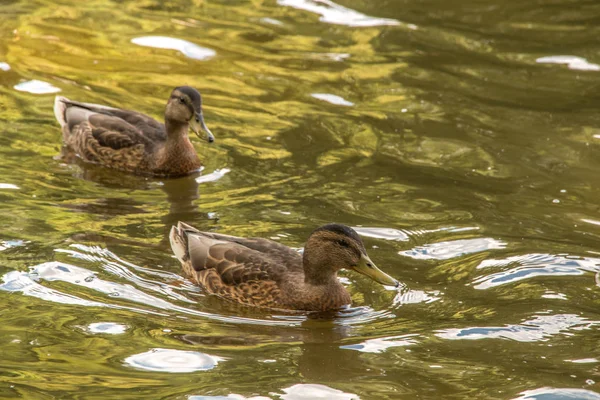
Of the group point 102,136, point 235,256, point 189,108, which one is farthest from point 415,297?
point 102,136

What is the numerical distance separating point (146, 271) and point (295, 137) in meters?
4.30

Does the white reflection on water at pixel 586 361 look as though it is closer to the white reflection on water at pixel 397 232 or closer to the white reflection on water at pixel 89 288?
the white reflection on water at pixel 89 288

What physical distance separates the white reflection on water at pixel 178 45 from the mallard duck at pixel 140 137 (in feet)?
10.9

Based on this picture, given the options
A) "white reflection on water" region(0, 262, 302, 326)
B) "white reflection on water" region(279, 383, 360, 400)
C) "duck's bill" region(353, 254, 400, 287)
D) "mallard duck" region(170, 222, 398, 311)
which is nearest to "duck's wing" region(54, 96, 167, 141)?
"mallard duck" region(170, 222, 398, 311)

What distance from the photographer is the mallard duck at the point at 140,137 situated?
12469 mm

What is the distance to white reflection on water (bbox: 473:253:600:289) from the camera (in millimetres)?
9336

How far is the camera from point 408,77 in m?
15.5

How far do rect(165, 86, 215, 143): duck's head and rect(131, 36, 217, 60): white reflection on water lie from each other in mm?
3720

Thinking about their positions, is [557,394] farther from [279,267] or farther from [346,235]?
[279,267]

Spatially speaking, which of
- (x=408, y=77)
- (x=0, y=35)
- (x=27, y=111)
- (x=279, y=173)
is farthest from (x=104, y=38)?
(x=279, y=173)

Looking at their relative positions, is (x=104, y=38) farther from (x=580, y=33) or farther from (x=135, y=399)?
(x=135, y=399)

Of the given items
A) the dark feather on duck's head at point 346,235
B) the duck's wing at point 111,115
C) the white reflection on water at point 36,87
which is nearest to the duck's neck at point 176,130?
the duck's wing at point 111,115

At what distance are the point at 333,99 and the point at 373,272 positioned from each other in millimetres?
6114

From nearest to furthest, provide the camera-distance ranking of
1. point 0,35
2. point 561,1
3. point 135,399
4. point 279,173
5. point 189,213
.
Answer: point 135,399 < point 189,213 < point 279,173 < point 0,35 < point 561,1
